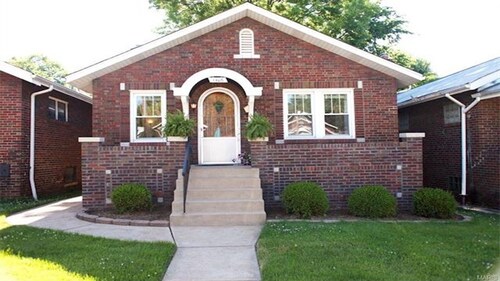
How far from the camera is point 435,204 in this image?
9094mm

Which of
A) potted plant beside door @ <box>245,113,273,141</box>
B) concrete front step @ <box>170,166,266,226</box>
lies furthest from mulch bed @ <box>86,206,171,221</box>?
potted plant beside door @ <box>245,113,273,141</box>

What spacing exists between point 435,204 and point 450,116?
15.2ft

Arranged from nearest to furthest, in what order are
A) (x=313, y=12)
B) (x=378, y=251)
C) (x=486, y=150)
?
(x=378, y=251)
(x=486, y=150)
(x=313, y=12)

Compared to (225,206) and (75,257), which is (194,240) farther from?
(75,257)

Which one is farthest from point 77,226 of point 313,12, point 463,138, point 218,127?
point 313,12

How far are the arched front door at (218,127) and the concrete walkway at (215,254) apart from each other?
3778 millimetres

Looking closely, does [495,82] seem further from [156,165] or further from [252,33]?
[156,165]

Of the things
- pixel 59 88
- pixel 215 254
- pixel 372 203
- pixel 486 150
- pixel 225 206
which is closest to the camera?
pixel 215 254

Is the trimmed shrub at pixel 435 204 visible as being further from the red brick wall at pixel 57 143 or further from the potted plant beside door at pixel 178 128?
the red brick wall at pixel 57 143

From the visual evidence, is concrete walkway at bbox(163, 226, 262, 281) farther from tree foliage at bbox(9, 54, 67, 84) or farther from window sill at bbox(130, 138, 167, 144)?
tree foliage at bbox(9, 54, 67, 84)

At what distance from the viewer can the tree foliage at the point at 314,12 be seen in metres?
21.2

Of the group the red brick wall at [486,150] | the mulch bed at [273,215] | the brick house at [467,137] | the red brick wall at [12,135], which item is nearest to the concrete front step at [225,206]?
the mulch bed at [273,215]

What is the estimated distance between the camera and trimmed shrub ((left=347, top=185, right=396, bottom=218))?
8914mm

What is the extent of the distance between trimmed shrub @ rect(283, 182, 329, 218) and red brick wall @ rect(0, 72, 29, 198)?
8005 millimetres
